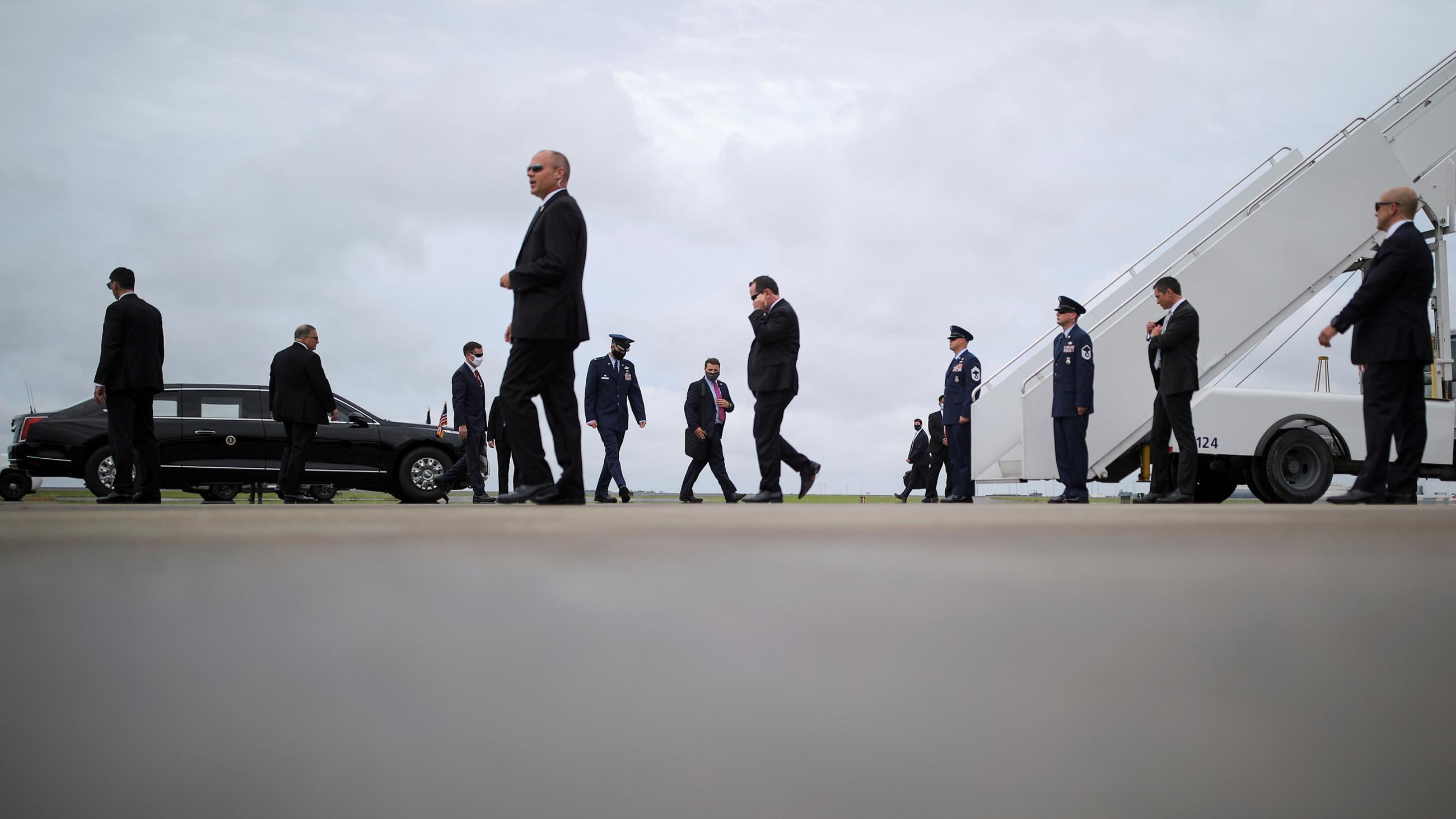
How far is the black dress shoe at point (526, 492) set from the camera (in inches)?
193

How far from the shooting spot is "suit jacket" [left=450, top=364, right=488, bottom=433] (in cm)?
1038

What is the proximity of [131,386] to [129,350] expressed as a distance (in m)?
0.28

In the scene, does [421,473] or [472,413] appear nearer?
[472,413]

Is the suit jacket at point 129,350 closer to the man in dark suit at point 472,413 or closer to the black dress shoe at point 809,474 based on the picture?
the man in dark suit at point 472,413

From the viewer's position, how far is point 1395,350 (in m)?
5.40

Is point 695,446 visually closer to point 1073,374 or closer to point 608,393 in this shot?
point 608,393

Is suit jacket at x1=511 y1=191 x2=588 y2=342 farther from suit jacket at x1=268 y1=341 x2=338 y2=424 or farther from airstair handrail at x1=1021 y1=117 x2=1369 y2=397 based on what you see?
airstair handrail at x1=1021 y1=117 x2=1369 y2=397

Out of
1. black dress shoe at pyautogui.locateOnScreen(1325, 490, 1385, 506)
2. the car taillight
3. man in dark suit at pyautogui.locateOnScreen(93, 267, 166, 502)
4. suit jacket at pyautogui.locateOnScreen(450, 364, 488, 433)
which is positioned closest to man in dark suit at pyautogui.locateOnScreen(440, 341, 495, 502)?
suit jacket at pyautogui.locateOnScreen(450, 364, 488, 433)

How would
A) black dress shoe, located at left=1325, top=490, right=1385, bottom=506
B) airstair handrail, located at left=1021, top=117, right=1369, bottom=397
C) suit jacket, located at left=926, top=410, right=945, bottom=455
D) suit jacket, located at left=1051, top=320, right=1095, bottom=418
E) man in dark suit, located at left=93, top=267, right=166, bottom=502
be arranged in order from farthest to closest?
suit jacket, located at left=926, top=410, right=945, bottom=455 < airstair handrail, located at left=1021, top=117, right=1369, bottom=397 < suit jacket, located at left=1051, top=320, right=1095, bottom=418 < man in dark suit, located at left=93, top=267, right=166, bottom=502 < black dress shoe, located at left=1325, top=490, right=1385, bottom=506

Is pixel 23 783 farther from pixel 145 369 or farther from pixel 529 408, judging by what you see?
pixel 145 369

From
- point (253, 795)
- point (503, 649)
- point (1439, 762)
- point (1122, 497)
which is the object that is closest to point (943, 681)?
point (503, 649)

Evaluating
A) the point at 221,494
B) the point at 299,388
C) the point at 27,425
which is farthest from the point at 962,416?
the point at 27,425

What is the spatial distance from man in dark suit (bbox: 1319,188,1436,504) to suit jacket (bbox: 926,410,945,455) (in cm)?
787

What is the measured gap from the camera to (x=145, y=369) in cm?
691
